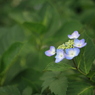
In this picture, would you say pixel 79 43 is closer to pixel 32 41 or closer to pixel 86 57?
pixel 86 57

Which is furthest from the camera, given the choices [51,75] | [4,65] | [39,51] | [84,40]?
[39,51]

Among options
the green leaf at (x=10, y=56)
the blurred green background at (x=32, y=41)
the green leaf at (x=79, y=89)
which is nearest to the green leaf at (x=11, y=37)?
the blurred green background at (x=32, y=41)

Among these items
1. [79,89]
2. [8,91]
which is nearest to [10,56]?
[8,91]

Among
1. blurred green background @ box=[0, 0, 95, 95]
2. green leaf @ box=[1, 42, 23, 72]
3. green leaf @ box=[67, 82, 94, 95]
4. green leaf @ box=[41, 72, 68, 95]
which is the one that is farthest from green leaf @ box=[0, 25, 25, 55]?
green leaf @ box=[67, 82, 94, 95]

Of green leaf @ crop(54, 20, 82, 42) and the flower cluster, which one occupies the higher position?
the flower cluster

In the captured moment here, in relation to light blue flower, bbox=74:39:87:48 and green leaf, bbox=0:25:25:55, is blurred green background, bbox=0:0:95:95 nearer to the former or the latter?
green leaf, bbox=0:25:25:55

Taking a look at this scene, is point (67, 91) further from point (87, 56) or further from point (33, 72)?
point (33, 72)

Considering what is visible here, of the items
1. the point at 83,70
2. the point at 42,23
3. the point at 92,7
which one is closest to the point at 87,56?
the point at 83,70
